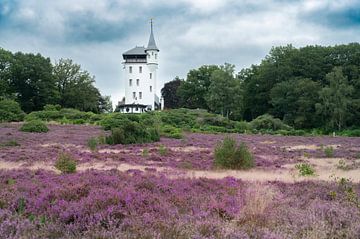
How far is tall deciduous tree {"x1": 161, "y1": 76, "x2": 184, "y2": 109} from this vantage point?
12281cm

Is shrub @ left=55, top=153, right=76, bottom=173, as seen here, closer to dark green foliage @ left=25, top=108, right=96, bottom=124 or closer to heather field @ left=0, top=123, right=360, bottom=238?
heather field @ left=0, top=123, right=360, bottom=238

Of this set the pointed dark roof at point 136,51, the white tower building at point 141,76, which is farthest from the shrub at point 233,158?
the pointed dark roof at point 136,51

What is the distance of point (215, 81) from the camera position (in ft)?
293

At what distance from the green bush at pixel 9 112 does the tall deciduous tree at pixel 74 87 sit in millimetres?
31562

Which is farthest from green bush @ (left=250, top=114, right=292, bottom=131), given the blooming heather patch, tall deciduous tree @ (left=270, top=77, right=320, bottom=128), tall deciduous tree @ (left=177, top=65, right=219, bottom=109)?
the blooming heather patch

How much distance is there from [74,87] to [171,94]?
3284 centimetres

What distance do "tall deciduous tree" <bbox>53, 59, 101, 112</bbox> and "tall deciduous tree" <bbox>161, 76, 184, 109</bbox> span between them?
2553 cm

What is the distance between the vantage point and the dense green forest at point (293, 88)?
69875mm

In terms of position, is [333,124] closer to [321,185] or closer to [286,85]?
[286,85]

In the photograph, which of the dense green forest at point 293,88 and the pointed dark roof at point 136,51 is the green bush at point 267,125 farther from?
the pointed dark roof at point 136,51

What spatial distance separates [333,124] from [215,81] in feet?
95.0

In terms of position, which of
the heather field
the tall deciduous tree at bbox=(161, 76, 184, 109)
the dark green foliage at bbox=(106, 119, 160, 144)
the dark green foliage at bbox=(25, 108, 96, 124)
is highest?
the tall deciduous tree at bbox=(161, 76, 184, 109)

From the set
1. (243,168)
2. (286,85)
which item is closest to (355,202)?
(243,168)

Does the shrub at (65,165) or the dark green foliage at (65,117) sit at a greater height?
the dark green foliage at (65,117)
